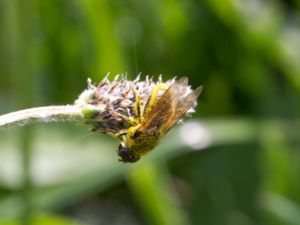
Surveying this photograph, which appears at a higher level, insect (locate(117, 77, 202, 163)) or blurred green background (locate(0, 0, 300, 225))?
blurred green background (locate(0, 0, 300, 225))

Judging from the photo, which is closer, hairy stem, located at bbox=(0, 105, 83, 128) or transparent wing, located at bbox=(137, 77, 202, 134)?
hairy stem, located at bbox=(0, 105, 83, 128)

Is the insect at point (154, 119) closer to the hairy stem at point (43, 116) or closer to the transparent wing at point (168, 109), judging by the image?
the transparent wing at point (168, 109)

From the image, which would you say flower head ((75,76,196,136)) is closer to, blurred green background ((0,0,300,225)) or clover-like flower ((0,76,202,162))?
clover-like flower ((0,76,202,162))

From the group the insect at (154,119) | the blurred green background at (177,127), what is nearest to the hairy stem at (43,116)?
the insect at (154,119)

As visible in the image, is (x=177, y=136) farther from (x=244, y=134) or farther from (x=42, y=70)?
(x=42, y=70)

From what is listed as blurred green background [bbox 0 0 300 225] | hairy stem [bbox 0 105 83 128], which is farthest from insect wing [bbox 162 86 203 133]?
blurred green background [bbox 0 0 300 225]

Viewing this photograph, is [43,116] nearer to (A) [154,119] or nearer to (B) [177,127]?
(A) [154,119]
